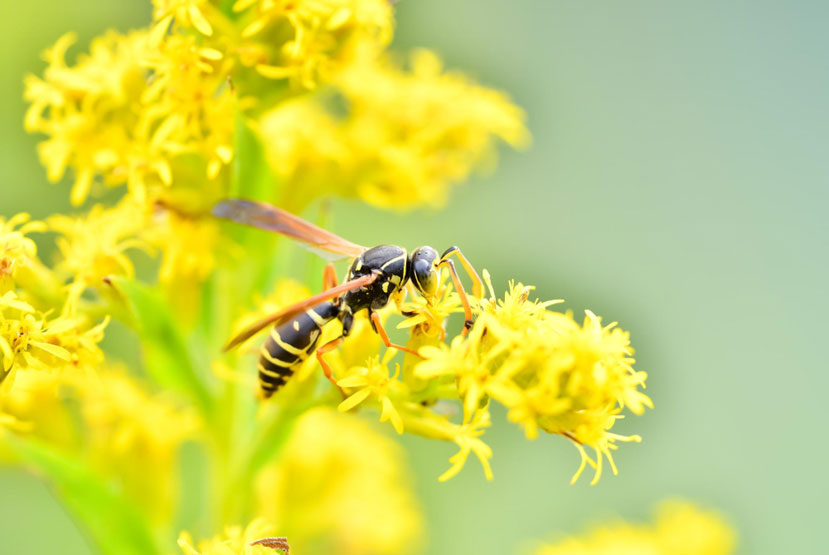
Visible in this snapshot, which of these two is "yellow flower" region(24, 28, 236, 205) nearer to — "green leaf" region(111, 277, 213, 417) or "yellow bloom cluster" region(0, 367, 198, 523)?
"green leaf" region(111, 277, 213, 417)

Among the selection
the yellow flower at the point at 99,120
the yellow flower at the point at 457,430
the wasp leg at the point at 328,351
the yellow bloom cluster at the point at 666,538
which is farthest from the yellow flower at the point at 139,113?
the yellow bloom cluster at the point at 666,538

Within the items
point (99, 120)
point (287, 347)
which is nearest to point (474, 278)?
point (287, 347)

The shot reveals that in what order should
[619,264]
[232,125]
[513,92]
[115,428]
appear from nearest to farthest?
[232,125]
[115,428]
[513,92]
[619,264]

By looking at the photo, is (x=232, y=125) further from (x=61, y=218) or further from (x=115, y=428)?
(x=115, y=428)

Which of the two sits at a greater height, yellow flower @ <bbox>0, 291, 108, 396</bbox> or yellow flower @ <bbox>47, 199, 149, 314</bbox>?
yellow flower @ <bbox>47, 199, 149, 314</bbox>

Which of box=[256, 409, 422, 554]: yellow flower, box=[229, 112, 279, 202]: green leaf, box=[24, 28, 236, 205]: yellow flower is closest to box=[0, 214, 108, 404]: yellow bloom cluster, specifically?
box=[24, 28, 236, 205]: yellow flower

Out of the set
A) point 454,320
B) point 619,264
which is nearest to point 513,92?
point 619,264

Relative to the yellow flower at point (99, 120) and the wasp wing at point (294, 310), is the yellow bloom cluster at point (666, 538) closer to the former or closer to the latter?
the wasp wing at point (294, 310)

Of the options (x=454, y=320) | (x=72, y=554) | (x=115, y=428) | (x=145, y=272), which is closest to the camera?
(x=454, y=320)
